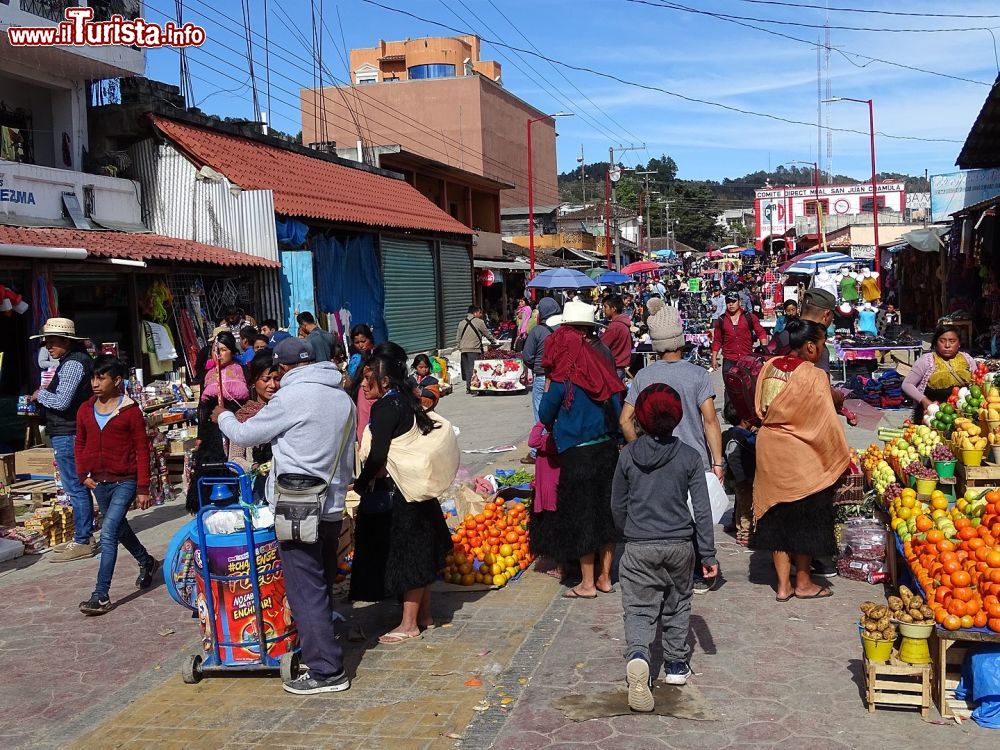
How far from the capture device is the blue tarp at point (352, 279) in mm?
19281

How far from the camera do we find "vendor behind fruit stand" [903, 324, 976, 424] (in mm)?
8281

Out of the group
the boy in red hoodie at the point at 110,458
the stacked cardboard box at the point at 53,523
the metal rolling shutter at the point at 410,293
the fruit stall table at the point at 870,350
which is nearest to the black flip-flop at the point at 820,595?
the boy in red hoodie at the point at 110,458

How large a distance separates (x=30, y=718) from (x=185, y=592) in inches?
39.9

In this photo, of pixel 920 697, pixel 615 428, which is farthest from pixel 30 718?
pixel 920 697

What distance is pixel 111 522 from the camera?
6809 millimetres

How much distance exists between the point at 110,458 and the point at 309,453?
261cm

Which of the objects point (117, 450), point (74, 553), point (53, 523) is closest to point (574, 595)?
point (117, 450)

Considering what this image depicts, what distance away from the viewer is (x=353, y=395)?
7.51 meters

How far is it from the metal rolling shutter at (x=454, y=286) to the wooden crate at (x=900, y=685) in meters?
22.4

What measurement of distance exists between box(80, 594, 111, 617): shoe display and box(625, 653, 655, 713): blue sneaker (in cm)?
407

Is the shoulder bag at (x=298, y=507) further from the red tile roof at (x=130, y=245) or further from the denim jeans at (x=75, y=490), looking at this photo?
the red tile roof at (x=130, y=245)

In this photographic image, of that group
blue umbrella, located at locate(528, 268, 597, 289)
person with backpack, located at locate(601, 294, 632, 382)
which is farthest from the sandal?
blue umbrella, located at locate(528, 268, 597, 289)

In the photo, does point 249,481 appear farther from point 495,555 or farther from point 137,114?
point 137,114

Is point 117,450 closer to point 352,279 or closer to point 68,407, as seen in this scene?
point 68,407
